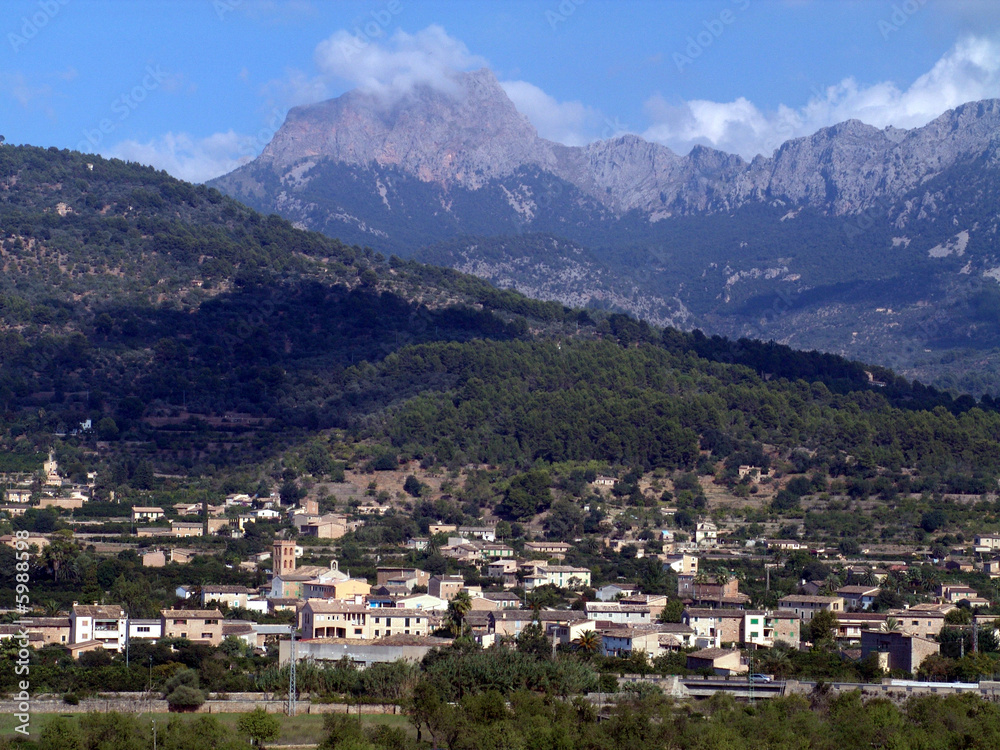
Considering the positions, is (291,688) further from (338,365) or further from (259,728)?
(338,365)

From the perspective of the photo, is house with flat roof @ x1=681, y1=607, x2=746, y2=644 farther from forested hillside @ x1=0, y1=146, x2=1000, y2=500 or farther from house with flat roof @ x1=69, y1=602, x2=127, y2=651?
forested hillside @ x1=0, y1=146, x2=1000, y2=500

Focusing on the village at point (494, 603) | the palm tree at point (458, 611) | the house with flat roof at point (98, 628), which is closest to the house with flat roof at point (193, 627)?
the village at point (494, 603)

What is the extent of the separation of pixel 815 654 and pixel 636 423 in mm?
47781

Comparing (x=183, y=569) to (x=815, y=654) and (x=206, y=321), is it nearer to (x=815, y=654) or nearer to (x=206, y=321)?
(x=815, y=654)

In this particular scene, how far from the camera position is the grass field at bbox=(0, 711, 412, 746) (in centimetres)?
4491

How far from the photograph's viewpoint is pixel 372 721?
157 feet

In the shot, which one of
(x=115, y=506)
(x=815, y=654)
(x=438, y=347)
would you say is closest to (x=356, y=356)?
(x=438, y=347)

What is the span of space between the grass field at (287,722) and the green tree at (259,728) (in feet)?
1.25

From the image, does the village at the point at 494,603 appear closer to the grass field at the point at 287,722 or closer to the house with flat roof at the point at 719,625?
the house with flat roof at the point at 719,625

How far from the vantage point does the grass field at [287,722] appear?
44906 millimetres

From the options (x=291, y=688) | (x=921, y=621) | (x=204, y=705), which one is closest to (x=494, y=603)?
(x=921, y=621)

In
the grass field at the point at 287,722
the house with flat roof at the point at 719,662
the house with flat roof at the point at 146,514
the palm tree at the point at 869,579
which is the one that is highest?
the house with flat roof at the point at 146,514

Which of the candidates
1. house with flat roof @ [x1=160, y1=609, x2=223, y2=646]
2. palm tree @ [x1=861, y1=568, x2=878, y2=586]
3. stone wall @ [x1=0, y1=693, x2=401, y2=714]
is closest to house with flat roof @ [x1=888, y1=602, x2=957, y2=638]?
palm tree @ [x1=861, y1=568, x2=878, y2=586]

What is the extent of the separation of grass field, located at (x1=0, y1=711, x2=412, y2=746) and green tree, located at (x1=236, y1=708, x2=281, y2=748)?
38cm
